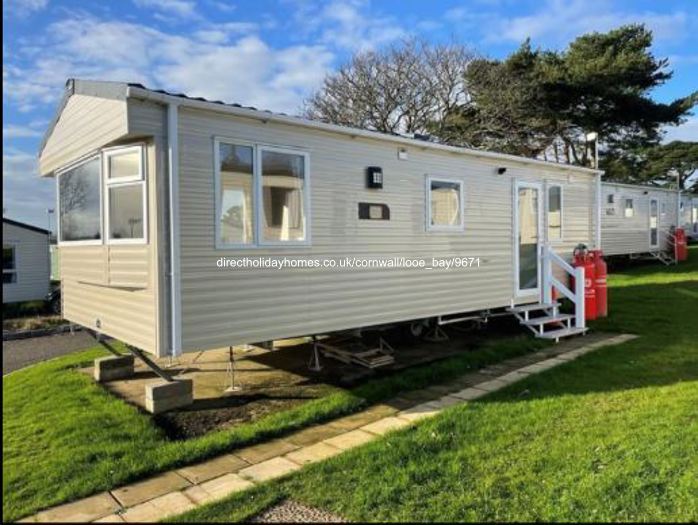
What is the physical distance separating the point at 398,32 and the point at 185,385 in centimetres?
2017

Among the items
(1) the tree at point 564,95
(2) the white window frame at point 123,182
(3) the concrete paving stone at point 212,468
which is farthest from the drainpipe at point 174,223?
(1) the tree at point 564,95

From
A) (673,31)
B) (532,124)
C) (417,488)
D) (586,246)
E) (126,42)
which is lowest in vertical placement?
(417,488)

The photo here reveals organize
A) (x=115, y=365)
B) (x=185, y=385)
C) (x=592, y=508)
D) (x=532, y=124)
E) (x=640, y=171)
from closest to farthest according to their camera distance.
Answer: (x=592, y=508) → (x=185, y=385) → (x=115, y=365) → (x=532, y=124) → (x=640, y=171)

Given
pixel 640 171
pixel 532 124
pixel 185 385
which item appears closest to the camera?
pixel 185 385

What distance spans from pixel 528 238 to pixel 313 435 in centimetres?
572

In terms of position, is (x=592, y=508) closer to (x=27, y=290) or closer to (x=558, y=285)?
(x=558, y=285)

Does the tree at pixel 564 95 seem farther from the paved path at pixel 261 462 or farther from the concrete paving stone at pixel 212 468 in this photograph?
the concrete paving stone at pixel 212 468

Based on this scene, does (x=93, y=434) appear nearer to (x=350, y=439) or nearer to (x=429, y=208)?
(x=350, y=439)

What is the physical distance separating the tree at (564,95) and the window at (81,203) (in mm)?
16769

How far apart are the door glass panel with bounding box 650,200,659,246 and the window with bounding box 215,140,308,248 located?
17.8 meters

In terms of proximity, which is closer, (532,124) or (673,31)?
(673,31)

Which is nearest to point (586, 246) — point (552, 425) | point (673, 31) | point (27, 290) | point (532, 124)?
point (552, 425)

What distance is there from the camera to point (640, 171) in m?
27.5

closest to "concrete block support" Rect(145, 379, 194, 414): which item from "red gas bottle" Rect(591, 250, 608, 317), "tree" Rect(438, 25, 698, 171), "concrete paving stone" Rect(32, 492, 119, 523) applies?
"concrete paving stone" Rect(32, 492, 119, 523)
